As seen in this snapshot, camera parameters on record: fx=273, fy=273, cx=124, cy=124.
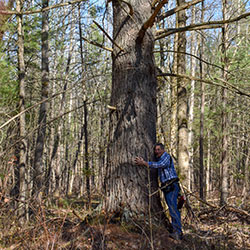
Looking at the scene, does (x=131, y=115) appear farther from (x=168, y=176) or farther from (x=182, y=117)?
(x=182, y=117)

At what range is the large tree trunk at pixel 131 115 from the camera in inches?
141

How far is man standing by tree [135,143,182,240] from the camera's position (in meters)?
3.68

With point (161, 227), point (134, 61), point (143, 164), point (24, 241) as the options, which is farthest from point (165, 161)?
point (24, 241)

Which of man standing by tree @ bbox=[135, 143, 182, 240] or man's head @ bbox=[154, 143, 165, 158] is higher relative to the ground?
man's head @ bbox=[154, 143, 165, 158]

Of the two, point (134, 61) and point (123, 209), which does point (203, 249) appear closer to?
point (123, 209)

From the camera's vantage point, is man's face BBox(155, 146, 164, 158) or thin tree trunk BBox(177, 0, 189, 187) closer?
man's face BBox(155, 146, 164, 158)

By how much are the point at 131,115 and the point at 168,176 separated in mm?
1198

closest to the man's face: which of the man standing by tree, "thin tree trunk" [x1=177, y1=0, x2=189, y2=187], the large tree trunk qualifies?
the man standing by tree

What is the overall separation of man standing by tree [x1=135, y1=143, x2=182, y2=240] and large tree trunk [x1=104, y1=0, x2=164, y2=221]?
162 mm

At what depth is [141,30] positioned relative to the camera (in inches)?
147

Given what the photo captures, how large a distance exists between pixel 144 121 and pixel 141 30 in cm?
125

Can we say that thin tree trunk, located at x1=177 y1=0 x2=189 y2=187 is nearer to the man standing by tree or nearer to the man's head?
the man standing by tree

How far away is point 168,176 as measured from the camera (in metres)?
4.25

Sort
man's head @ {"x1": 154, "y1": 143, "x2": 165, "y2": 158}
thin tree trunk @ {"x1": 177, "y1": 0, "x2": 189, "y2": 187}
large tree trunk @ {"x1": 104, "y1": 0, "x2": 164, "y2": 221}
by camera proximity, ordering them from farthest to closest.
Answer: thin tree trunk @ {"x1": 177, "y1": 0, "x2": 189, "y2": 187} → man's head @ {"x1": 154, "y1": 143, "x2": 165, "y2": 158} → large tree trunk @ {"x1": 104, "y1": 0, "x2": 164, "y2": 221}
